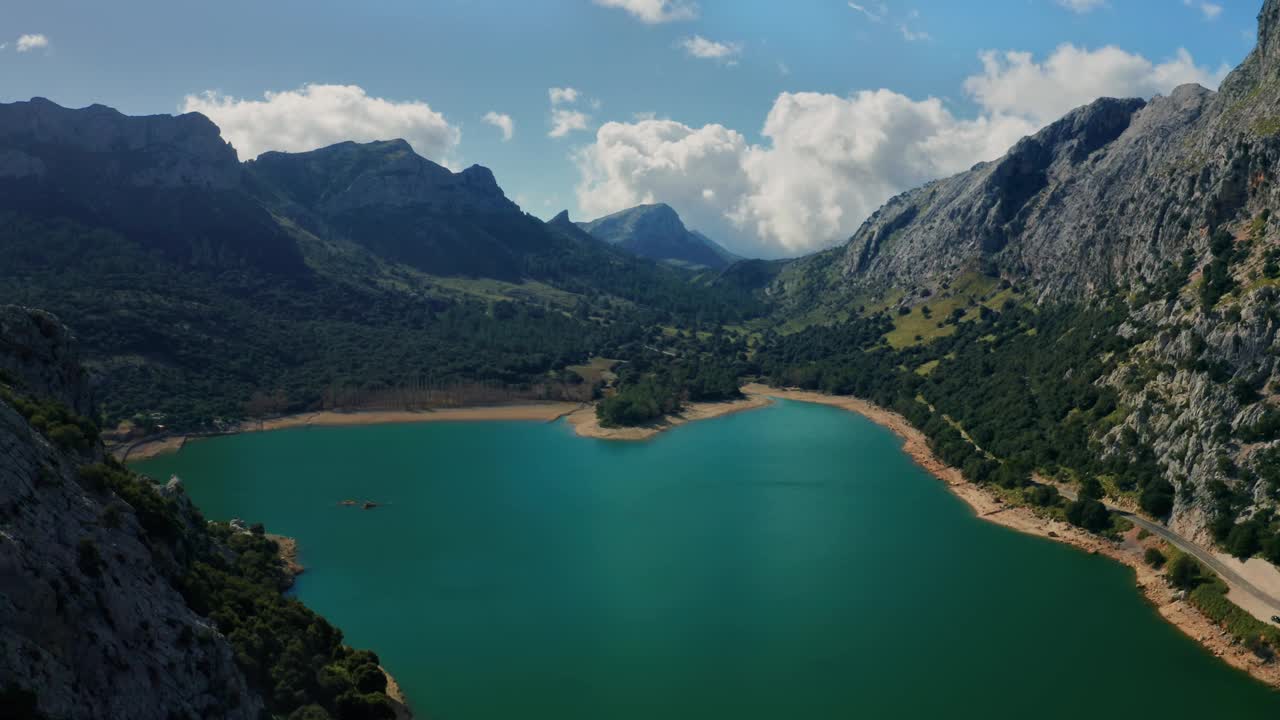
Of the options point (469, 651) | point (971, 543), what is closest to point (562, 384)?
point (971, 543)

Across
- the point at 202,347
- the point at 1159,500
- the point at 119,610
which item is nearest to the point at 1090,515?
the point at 1159,500

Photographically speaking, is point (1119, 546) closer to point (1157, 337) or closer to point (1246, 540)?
point (1246, 540)

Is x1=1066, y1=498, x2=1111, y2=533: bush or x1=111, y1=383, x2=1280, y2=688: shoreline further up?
x1=1066, y1=498, x2=1111, y2=533: bush

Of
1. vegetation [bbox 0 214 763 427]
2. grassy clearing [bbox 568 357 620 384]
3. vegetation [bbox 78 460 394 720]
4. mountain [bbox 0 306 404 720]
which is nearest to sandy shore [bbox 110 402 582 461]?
vegetation [bbox 0 214 763 427]

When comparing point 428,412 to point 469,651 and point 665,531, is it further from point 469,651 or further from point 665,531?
point 469,651

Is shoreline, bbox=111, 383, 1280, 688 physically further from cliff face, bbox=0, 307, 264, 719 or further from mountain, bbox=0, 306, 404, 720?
cliff face, bbox=0, 307, 264, 719
